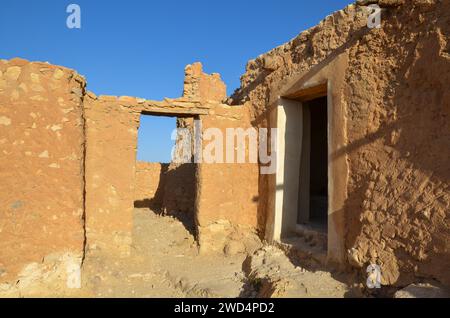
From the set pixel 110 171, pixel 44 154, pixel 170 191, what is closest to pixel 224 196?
pixel 110 171

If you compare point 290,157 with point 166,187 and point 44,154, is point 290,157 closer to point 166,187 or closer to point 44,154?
point 44,154

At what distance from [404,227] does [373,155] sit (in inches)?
36.6

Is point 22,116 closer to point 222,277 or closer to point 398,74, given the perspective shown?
point 222,277

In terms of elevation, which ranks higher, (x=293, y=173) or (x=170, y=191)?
(x=293, y=173)

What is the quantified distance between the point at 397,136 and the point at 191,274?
11.6 feet

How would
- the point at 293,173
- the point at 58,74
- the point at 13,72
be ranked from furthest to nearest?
the point at 293,173 < the point at 58,74 < the point at 13,72

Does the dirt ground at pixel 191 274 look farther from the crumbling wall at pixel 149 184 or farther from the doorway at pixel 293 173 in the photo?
the crumbling wall at pixel 149 184

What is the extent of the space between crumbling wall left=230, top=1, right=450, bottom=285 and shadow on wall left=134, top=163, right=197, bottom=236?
11.8ft

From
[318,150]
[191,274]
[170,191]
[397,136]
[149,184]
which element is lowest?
[191,274]

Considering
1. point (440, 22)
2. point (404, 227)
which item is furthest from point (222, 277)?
point (440, 22)

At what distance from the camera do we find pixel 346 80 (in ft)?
14.8

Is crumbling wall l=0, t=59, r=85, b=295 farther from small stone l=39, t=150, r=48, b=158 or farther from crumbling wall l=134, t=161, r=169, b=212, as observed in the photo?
crumbling wall l=134, t=161, r=169, b=212

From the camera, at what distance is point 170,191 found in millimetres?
8609

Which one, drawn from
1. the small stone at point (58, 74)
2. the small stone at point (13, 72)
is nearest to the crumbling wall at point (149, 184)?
the small stone at point (58, 74)
